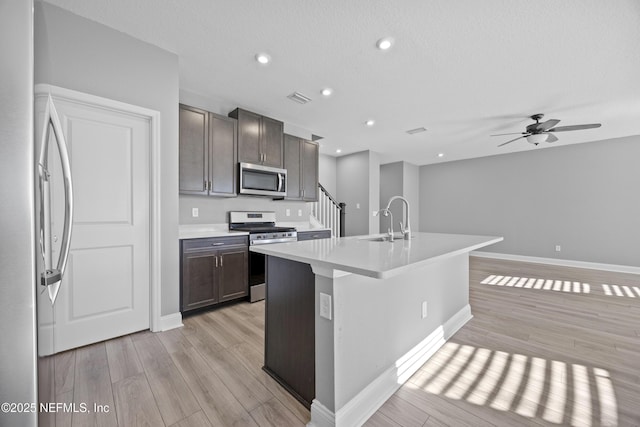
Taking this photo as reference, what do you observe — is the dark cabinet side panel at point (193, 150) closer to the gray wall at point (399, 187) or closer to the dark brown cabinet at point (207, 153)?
the dark brown cabinet at point (207, 153)

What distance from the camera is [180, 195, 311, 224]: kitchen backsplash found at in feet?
11.0

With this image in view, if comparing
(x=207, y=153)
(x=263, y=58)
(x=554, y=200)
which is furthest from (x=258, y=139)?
(x=554, y=200)

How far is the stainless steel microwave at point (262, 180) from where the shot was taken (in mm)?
3541

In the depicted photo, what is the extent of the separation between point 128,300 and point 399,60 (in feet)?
11.2

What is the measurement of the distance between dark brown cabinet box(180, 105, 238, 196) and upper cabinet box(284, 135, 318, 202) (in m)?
0.97

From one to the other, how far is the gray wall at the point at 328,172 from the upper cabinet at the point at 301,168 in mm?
2066

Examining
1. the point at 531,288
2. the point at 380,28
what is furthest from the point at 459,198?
the point at 380,28

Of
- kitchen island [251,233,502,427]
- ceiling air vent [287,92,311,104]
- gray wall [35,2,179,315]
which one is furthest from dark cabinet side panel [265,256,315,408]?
ceiling air vent [287,92,311,104]

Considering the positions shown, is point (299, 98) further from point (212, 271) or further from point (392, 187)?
point (392, 187)

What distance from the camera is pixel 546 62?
256cm

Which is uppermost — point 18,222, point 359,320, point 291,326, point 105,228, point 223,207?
point 223,207

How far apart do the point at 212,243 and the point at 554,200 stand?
7023 mm

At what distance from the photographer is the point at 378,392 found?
151 centimetres

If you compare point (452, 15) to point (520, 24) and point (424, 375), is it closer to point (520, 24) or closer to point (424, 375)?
point (520, 24)
